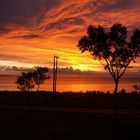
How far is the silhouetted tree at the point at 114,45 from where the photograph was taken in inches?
998

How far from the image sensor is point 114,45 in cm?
2580
